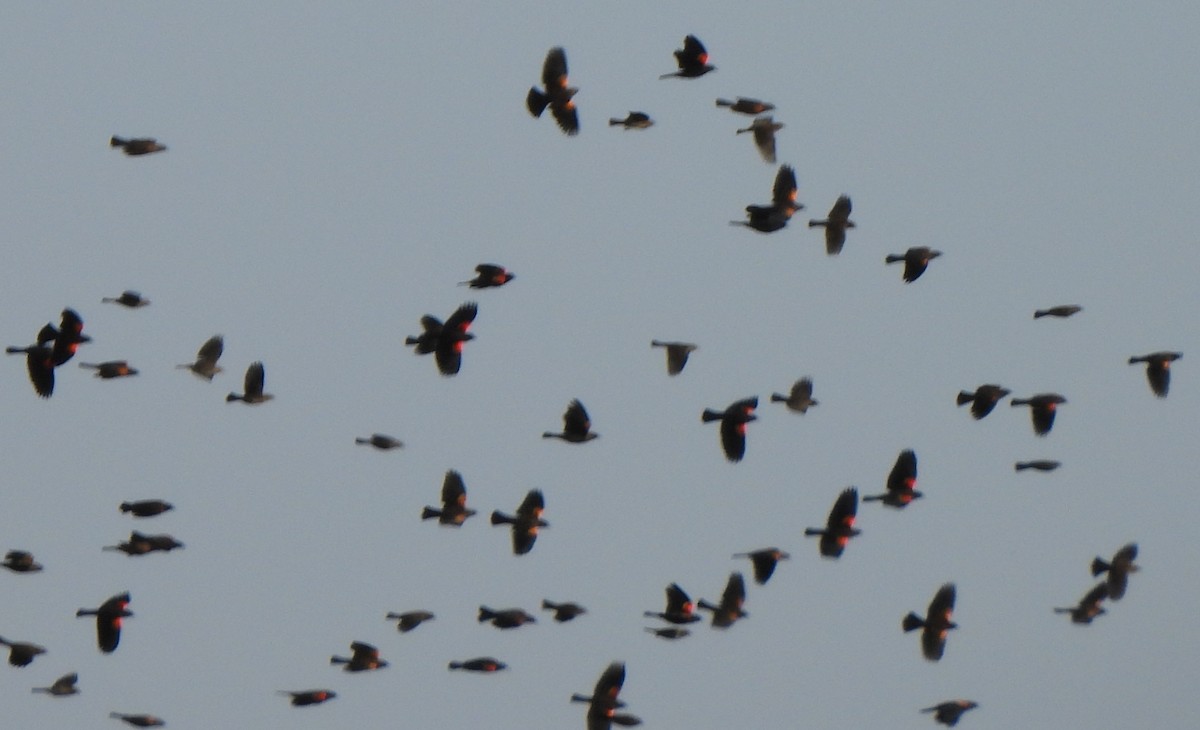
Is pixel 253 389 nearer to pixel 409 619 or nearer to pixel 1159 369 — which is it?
pixel 409 619

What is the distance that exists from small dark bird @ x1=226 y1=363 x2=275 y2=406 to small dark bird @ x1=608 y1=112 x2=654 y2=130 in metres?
7.68

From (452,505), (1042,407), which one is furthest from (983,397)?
(452,505)

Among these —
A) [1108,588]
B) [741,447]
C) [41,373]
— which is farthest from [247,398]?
[1108,588]

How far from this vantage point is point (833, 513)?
53.8m

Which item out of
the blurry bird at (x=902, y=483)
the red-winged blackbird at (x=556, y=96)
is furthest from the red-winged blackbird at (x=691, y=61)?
the blurry bird at (x=902, y=483)

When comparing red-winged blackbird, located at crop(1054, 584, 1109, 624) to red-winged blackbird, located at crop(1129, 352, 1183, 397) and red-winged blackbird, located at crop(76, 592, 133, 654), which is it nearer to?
red-winged blackbird, located at crop(1129, 352, 1183, 397)

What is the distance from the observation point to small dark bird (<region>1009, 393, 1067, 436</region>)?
5416 centimetres

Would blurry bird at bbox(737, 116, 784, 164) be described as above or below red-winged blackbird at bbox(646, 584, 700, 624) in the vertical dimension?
above

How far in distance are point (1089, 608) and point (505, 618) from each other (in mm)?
10150

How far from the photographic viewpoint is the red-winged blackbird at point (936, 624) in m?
53.3

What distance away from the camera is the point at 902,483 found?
54.1 metres

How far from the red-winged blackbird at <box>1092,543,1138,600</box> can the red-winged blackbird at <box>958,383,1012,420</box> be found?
3.83m

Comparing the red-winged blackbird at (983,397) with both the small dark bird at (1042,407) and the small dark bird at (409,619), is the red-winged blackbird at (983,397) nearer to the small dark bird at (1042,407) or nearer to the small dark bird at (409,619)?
the small dark bird at (1042,407)

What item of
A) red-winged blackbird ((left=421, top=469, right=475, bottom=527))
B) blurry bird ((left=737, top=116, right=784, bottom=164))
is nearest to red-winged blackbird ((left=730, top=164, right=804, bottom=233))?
blurry bird ((left=737, top=116, right=784, bottom=164))
